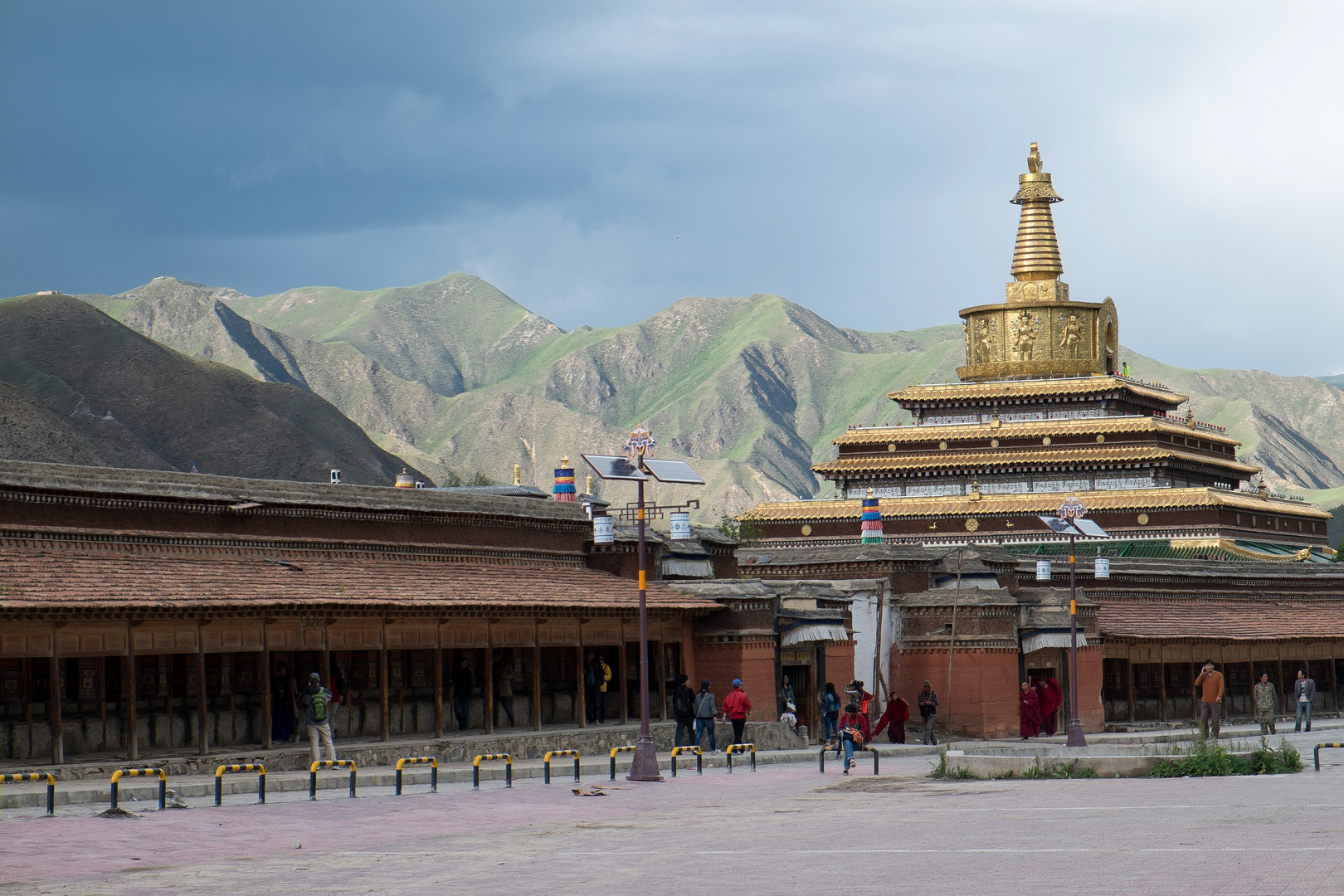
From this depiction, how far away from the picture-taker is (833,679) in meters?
42.7

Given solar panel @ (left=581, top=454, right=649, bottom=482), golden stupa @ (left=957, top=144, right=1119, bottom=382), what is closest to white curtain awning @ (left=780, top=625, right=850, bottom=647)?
solar panel @ (left=581, top=454, right=649, bottom=482)

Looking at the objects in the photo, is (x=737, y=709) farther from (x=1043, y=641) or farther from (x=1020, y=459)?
(x=1020, y=459)

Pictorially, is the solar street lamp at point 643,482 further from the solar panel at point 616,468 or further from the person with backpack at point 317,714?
the person with backpack at point 317,714

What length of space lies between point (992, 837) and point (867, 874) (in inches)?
129

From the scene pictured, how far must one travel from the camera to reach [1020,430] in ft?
226

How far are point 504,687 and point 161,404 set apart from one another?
4370 inches

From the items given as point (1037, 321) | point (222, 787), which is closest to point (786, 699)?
point (222, 787)

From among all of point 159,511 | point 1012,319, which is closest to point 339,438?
point 1012,319

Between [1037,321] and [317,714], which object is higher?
[1037,321]

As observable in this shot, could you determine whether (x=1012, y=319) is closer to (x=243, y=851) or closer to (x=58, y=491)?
(x=58, y=491)

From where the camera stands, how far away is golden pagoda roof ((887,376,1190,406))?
69188 millimetres

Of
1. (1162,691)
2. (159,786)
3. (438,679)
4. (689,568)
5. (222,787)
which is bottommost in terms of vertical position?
(1162,691)

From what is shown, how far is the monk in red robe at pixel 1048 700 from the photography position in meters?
45.2

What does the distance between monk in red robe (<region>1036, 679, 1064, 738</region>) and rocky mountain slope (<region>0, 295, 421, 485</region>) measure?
3597 inches
